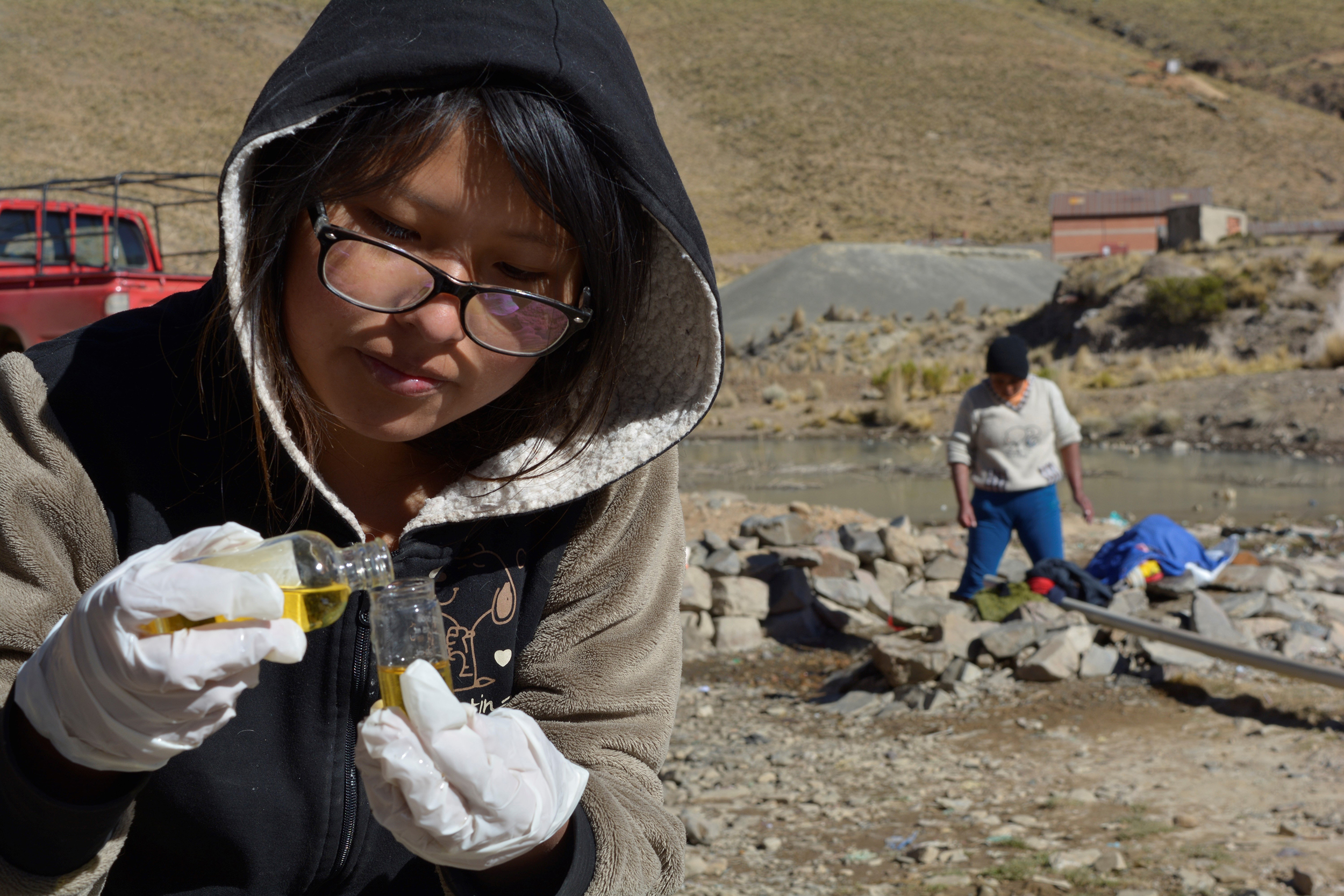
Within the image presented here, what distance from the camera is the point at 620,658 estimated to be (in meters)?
1.58

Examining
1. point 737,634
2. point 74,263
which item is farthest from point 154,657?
point 74,263

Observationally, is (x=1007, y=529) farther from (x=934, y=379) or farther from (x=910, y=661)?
(x=934, y=379)

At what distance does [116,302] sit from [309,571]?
759 cm

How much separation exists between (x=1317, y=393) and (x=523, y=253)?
50.8ft

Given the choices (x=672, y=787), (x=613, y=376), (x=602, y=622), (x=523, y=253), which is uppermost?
(x=523, y=253)

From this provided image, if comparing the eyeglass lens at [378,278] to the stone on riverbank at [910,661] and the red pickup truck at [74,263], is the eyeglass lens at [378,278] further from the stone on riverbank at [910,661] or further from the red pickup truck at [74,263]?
the red pickup truck at [74,263]

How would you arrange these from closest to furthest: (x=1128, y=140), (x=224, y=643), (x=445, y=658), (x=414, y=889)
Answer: (x=224, y=643), (x=445, y=658), (x=414, y=889), (x=1128, y=140)

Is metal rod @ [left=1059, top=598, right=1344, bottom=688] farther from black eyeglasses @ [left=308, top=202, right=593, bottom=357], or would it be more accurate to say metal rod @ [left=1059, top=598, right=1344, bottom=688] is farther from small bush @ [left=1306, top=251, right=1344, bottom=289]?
small bush @ [left=1306, top=251, right=1344, bottom=289]

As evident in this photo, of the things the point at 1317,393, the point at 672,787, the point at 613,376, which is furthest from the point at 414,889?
the point at 1317,393

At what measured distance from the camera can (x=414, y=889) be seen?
1524 mm

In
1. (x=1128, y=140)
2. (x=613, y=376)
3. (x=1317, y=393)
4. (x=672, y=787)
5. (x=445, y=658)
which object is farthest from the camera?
(x=1128, y=140)

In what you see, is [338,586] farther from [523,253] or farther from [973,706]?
[973,706]

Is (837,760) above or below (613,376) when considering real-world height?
below

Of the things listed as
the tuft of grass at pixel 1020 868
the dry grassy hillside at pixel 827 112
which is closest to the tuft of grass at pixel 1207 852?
the tuft of grass at pixel 1020 868
